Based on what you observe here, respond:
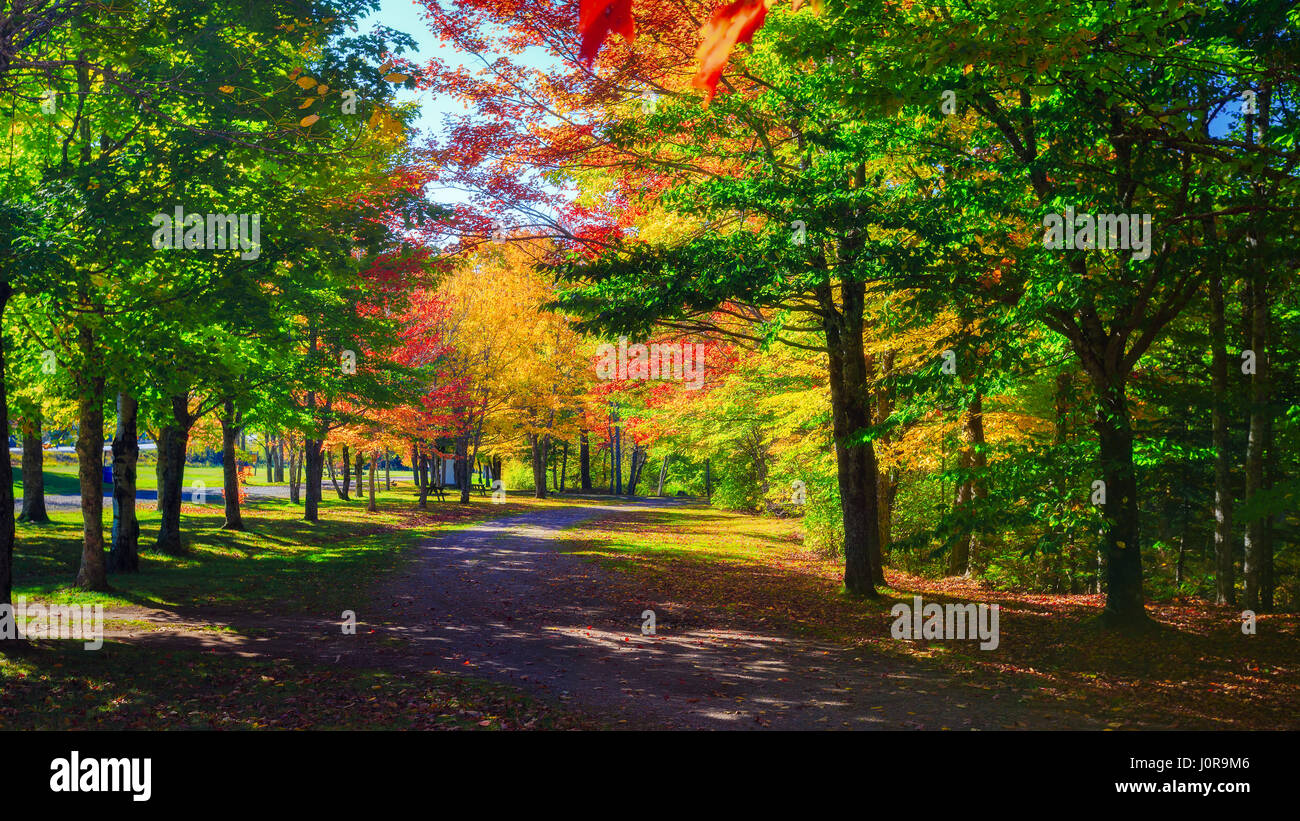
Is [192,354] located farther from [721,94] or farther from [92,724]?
[721,94]

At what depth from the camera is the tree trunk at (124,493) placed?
16.0 m

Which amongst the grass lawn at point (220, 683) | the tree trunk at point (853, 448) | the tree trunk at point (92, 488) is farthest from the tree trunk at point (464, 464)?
the tree trunk at point (853, 448)

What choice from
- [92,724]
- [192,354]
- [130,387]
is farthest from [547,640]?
[130,387]

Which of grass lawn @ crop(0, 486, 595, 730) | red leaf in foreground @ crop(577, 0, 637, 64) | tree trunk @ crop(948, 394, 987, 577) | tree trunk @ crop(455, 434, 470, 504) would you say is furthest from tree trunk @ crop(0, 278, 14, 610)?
tree trunk @ crop(455, 434, 470, 504)

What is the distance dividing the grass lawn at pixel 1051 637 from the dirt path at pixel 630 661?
81 centimetres

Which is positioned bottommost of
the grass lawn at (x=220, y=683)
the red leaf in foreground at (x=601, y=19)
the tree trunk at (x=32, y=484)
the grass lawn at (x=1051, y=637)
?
the grass lawn at (x=1051, y=637)

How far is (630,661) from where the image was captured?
33.0 feet

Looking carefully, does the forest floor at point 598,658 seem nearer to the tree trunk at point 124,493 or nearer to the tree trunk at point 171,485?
the tree trunk at point 171,485

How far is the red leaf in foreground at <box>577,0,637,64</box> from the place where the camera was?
1895 millimetres

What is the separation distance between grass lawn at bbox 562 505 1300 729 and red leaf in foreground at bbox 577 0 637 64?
8157 mm

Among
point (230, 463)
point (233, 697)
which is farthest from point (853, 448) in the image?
point (230, 463)

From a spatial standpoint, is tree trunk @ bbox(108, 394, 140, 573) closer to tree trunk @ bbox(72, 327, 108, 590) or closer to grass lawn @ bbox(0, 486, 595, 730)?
grass lawn @ bbox(0, 486, 595, 730)

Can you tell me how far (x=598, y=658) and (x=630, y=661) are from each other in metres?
0.42

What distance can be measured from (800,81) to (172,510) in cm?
1696
